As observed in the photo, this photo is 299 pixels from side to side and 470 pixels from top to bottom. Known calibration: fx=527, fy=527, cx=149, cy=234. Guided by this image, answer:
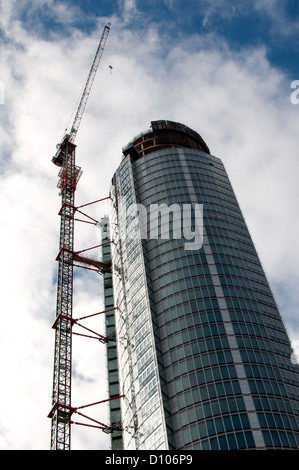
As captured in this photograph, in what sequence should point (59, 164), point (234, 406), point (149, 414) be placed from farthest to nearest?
point (59, 164) → point (149, 414) → point (234, 406)

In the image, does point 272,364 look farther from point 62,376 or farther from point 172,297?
point 62,376

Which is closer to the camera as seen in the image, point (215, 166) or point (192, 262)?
point (192, 262)

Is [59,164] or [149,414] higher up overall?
Answer: [59,164]

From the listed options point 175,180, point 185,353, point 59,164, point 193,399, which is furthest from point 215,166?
point 193,399

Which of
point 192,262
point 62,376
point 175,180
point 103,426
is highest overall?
point 175,180

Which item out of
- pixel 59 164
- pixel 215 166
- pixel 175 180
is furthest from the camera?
pixel 59 164

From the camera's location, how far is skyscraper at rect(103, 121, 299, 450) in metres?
82.7

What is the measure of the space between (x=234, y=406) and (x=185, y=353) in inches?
530

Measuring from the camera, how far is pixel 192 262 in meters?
106

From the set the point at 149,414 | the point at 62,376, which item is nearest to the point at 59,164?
the point at 62,376

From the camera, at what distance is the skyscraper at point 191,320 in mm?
82688

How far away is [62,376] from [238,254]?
43674 millimetres

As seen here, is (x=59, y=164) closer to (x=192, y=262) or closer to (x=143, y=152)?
(x=143, y=152)

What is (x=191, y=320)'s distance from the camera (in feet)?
316
